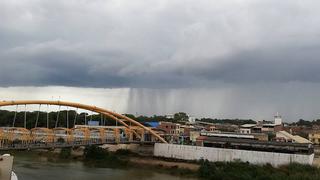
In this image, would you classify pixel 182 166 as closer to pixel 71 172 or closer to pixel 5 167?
pixel 71 172

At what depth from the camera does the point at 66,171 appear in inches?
1577

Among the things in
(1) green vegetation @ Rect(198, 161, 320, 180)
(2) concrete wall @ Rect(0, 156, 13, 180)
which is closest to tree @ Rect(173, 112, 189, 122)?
(1) green vegetation @ Rect(198, 161, 320, 180)

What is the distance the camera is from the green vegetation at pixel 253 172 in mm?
35447

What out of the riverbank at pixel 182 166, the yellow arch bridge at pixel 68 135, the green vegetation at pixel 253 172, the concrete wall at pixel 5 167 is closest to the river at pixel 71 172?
the riverbank at pixel 182 166

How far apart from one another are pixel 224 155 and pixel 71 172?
15.0 meters

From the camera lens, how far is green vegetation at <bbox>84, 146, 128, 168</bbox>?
47034 millimetres

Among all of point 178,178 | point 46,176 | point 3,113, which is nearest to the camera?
point 46,176

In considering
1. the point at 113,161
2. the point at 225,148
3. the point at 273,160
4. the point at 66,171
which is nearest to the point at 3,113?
the point at 113,161

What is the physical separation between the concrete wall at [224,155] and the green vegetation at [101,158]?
490 cm

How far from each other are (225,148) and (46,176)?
1822cm

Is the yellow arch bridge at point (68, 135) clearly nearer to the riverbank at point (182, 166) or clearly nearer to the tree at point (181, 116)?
the riverbank at point (182, 166)

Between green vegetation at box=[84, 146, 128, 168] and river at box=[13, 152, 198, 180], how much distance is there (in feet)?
5.63

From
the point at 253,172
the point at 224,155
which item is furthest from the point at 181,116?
the point at 253,172

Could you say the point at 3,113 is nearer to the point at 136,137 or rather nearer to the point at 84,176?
the point at 136,137
